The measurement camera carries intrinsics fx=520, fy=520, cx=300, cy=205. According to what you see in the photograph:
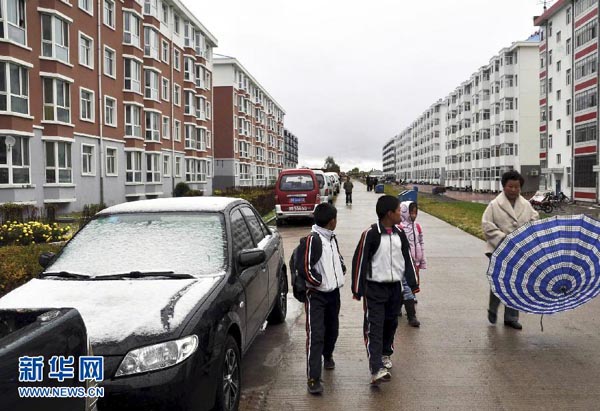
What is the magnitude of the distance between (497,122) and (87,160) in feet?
168

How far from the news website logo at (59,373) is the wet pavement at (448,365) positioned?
195cm

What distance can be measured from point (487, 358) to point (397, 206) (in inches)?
74.6

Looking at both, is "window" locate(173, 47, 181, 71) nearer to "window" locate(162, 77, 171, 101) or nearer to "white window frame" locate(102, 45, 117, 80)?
"window" locate(162, 77, 171, 101)

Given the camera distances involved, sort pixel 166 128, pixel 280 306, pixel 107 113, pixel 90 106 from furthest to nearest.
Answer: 1. pixel 166 128
2. pixel 107 113
3. pixel 90 106
4. pixel 280 306

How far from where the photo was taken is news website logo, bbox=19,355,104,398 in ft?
6.16

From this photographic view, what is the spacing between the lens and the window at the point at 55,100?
960 inches

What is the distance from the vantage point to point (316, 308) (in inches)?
172

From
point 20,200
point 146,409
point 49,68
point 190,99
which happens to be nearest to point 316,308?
point 146,409

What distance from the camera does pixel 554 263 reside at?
506 centimetres

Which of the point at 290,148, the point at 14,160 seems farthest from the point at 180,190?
the point at 290,148

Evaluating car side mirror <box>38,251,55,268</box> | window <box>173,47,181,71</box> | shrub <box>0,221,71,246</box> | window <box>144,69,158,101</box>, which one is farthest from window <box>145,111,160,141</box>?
car side mirror <box>38,251,55,268</box>

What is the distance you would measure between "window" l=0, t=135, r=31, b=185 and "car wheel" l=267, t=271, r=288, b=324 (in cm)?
1916

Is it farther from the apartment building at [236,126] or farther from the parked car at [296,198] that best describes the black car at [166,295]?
the apartment building at [236,126]

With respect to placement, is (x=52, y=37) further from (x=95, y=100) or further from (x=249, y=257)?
(x=249, y=257)
